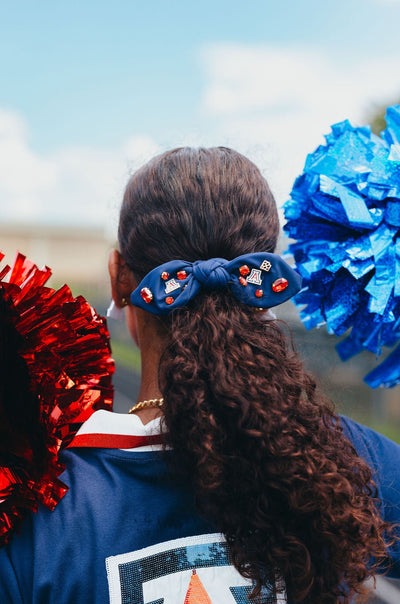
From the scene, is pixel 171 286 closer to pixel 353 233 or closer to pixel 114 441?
pixel 114 441

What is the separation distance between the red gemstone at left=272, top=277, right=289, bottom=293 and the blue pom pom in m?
0.31

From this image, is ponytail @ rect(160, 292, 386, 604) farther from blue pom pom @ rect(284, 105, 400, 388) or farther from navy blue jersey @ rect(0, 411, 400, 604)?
blue pom pom @ rect(284, 105, 400, 388)

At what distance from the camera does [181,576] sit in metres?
1.02

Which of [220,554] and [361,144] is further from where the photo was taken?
[361,144]

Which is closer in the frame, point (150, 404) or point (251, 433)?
point (251, 433)

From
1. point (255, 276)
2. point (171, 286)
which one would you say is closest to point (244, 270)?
point (255, 276)

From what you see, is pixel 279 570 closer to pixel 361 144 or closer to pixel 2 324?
pixel 2 324

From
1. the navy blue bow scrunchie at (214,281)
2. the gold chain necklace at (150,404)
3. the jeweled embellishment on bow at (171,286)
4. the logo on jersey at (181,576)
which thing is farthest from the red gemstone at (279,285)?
the logo on jersey at (181,576)

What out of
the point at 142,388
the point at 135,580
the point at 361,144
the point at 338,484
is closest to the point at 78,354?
the point at 142,388

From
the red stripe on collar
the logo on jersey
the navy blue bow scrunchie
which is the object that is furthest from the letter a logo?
the navy blue bow scrunchie

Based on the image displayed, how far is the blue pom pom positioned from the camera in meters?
1.35

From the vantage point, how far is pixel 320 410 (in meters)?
1.06

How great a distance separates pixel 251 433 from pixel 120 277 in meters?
0.45

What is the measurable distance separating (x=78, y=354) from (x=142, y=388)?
14cm
